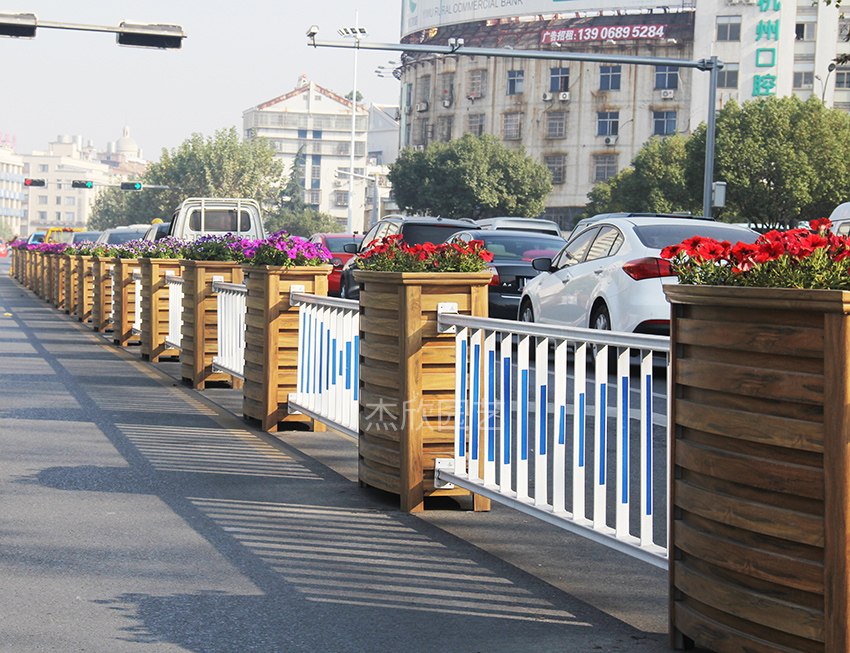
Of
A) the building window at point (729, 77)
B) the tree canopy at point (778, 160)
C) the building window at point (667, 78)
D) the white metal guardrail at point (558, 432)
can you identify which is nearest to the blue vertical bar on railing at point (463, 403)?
the white metal guardrail at point (558, 432)

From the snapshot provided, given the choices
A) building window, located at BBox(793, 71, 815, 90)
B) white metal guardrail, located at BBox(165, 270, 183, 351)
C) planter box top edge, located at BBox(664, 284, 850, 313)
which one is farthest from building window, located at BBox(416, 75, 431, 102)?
planter box top edge, located at BBox(664, 284, 850, 313)

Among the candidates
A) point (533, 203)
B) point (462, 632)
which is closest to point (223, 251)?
point (462, 632)

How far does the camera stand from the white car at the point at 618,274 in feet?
40.1

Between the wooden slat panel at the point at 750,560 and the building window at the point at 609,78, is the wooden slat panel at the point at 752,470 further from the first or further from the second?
the building window at the point at 609,78

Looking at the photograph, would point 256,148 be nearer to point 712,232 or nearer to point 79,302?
point 79,302

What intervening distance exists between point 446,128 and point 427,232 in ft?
229

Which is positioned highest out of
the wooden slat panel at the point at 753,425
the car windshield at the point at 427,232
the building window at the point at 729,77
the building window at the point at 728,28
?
the building window at the point at 728,28

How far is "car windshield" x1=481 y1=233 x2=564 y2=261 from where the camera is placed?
18.3 metres

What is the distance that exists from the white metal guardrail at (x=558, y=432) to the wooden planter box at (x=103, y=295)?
14109mm

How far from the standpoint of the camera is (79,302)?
2367 centimetres

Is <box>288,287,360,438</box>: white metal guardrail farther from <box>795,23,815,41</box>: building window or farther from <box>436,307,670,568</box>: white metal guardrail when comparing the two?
<box>795,23,815,41</box>: building window

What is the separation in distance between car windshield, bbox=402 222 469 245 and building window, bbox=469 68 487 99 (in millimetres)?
67006

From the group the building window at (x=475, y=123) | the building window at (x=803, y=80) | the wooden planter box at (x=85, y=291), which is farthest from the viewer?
the building window at (x=475, y=123)

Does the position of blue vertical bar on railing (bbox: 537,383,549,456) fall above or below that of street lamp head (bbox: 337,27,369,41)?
below
